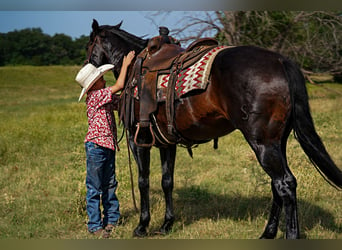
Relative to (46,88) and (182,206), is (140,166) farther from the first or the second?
(46,88)

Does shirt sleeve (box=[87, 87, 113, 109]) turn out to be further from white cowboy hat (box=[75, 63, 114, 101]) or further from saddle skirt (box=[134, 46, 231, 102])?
saddle skirt (box=[134, 46, 231, 102])

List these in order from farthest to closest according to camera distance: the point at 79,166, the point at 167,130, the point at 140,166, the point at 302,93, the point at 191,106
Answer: the point at 79,166 < the point at 140,166 < the point at 167,130 < the point at 191,106 < the point at 302,93

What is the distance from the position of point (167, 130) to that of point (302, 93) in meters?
1.54

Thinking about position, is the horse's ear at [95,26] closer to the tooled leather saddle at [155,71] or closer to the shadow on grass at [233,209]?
the tooled leather saddle at [155,71]

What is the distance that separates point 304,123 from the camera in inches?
134

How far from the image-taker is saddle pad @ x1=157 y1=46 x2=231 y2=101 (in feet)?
11.8

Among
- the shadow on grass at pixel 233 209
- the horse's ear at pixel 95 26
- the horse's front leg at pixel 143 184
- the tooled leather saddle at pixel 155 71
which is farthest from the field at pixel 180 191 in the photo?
the horse's ear at pixel 95 26

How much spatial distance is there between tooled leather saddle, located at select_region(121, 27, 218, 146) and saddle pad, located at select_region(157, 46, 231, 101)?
0.07 meters

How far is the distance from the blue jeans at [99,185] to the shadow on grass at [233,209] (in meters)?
1.00

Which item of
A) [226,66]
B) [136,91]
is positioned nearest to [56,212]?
[136,91]

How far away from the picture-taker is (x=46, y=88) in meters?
28.5

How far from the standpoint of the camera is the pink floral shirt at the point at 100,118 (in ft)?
14.4

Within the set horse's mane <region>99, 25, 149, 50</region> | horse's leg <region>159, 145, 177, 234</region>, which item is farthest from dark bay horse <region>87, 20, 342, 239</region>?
horse's mane <region>99, 25, 149, 50</region>

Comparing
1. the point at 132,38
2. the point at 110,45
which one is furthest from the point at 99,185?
the point at 132,38
